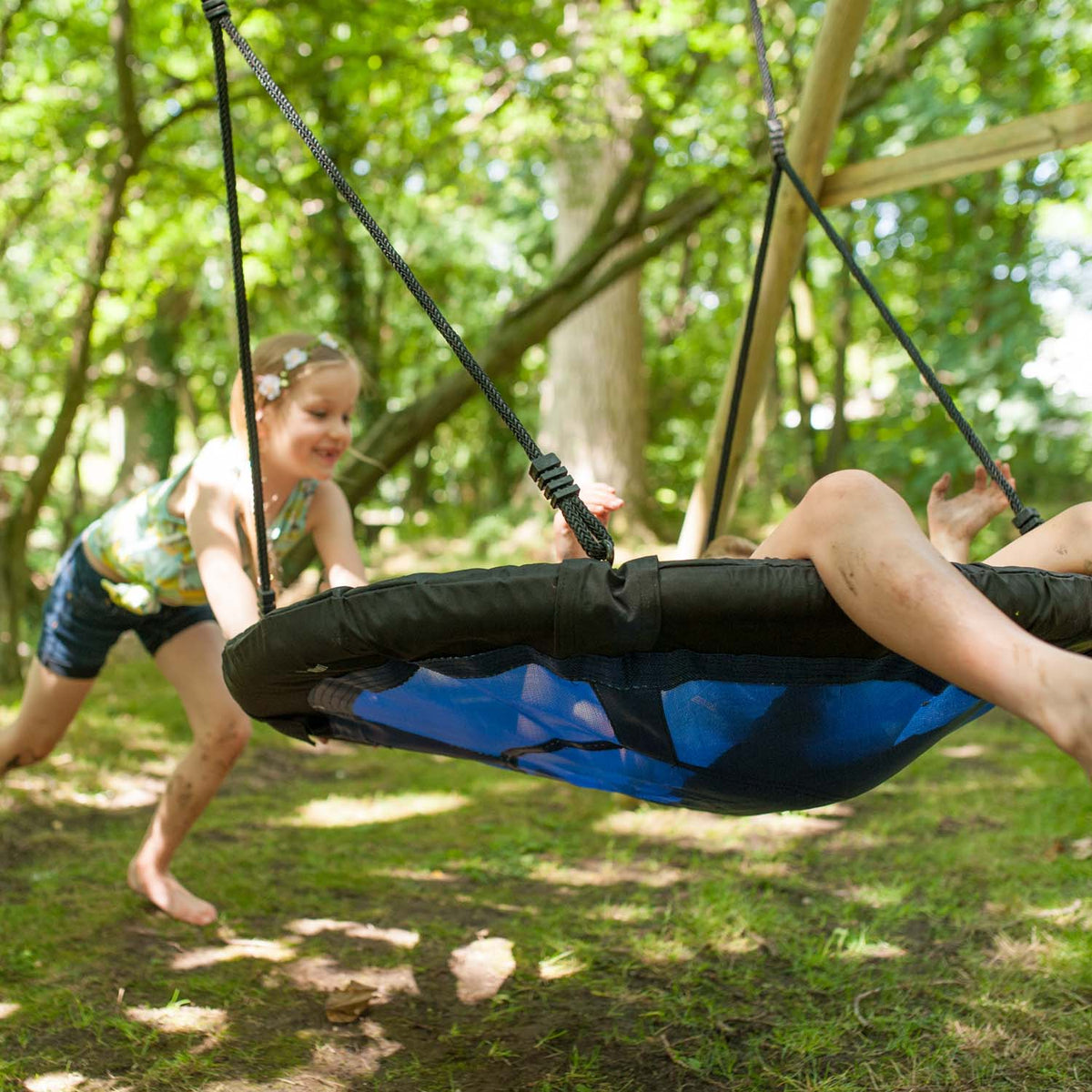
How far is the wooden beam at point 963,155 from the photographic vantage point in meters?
2.85

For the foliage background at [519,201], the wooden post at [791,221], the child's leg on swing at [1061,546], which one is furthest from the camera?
the foliage background at [519,201]

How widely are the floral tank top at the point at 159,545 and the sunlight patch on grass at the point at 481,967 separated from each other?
106cm

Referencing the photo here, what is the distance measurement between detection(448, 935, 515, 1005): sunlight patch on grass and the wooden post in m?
1.24

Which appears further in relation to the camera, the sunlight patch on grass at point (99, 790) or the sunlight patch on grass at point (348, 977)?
the sunlight patch on grass at point (99, 790)

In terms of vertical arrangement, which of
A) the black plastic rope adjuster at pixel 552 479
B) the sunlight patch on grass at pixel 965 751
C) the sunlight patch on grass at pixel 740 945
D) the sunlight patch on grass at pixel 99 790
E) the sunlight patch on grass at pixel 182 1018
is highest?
the black plastic rope adjuster at pixel 552 479

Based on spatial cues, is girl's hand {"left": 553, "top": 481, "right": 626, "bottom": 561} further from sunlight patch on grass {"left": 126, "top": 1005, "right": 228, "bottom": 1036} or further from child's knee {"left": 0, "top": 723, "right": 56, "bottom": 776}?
child's knee {"left": 0, "top": 723, "right": 56, "bottom": 776}

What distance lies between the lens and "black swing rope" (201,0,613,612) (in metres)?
1.55

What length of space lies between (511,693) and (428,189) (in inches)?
317

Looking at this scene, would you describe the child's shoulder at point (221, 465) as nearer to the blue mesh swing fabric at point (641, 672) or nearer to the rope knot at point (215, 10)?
the blue mesh swing fabric at point (641, 672)

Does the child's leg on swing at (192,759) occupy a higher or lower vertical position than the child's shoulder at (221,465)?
lower

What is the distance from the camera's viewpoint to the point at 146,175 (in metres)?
6.80

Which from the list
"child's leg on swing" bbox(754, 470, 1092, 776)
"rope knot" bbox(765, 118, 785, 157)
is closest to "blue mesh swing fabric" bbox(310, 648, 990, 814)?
"child's leg on swing" bbox(754, 470, 1092, 776)

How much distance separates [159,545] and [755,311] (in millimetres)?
1709

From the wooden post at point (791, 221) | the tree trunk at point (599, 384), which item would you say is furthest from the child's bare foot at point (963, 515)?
the tree trunk at point (599, 384)
